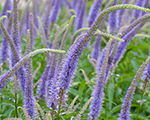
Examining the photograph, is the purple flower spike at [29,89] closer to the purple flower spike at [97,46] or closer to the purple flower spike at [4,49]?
the purple flower spike at [4,49]

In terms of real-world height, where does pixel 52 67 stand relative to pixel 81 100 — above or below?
above

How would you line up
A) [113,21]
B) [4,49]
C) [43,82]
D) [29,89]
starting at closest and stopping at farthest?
[29,89] < [43,82] < [4,49] < [113,21]

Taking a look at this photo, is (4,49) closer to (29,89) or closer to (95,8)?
(29,89)

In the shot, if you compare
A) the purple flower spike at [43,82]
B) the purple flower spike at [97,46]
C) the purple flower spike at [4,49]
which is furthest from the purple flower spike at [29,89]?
the purple flower spike at [97,46]

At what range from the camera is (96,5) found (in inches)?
118

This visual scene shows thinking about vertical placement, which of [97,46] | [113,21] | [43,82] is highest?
[113,21]

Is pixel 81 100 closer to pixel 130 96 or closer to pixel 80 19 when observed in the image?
pixel 130 96

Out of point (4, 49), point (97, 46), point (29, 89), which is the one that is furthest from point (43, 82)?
point (97, 46)

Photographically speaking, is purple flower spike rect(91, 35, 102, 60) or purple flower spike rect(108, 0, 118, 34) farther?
purple flower spike rect(108, 0, 118, 34)

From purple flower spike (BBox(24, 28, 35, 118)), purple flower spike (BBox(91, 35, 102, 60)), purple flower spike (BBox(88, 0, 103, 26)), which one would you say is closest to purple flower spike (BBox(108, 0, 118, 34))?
purple flower spike (BBox(88, 0, 103, 26))

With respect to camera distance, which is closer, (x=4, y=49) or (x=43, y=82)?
(x=43, y=82)

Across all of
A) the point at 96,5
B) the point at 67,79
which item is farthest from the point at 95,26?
the point at 96,5

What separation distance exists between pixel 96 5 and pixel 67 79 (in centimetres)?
196

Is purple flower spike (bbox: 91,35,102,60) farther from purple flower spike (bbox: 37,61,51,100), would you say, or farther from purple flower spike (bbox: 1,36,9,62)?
purple flower spike (bbox: 1,36,9,62)
